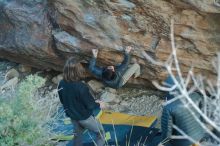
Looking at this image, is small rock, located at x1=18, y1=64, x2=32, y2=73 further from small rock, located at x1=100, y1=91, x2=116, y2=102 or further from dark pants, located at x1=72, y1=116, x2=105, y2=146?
dark pants, located at x1=72, y1=116, x2=105, y2=146

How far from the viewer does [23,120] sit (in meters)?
6.43

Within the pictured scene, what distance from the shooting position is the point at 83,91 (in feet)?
20.3

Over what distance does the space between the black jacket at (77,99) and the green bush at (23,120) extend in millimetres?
389

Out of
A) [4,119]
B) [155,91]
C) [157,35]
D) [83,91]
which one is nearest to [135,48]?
[157,35]

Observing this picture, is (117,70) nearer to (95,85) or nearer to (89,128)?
(95,85)

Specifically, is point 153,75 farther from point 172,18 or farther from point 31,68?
point 31,68

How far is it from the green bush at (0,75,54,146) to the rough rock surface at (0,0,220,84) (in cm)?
83

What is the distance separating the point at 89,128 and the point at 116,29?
190 cm

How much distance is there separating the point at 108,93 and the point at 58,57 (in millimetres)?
1069

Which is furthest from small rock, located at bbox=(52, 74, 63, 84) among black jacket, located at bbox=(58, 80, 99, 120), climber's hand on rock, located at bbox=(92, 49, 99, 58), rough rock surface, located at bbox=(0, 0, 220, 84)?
black jacket, located at bbox=(58, 80, 99, 120)

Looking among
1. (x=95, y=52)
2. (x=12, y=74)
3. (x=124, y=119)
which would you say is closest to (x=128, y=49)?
(x=95, y=52)

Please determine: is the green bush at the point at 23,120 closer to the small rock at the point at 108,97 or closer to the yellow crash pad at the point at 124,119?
the yellow crash pad at the point at 124,119

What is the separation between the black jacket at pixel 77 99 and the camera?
6.18m

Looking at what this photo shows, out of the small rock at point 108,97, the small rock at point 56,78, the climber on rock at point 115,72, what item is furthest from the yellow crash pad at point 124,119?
the small rock at point 56,78
